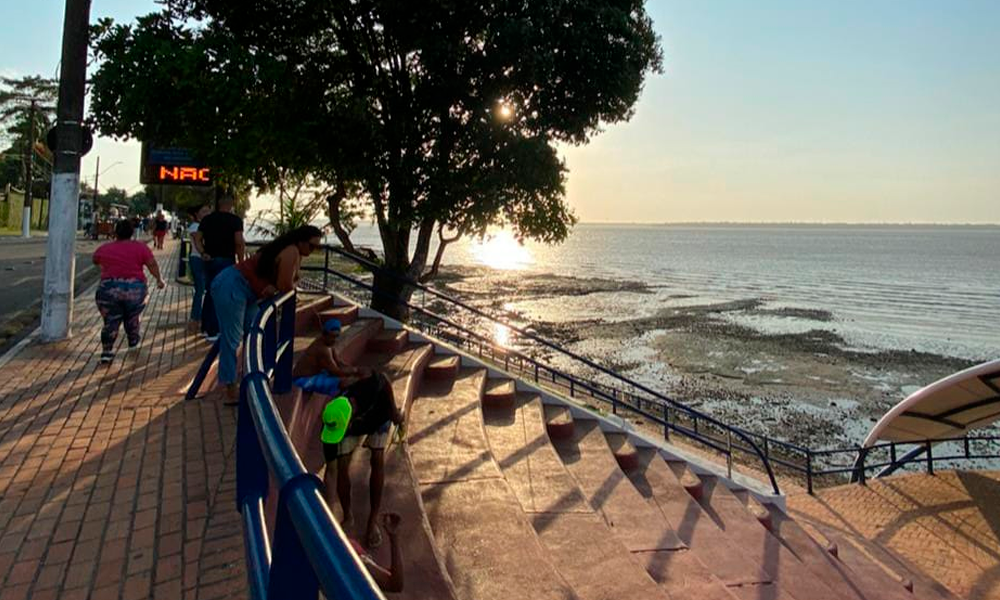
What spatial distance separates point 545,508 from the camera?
16.6 ft

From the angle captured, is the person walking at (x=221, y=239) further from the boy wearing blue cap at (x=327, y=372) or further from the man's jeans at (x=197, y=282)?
the boy wearing blue cap at (x=327, y=372)

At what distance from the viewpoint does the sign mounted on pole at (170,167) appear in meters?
10.0

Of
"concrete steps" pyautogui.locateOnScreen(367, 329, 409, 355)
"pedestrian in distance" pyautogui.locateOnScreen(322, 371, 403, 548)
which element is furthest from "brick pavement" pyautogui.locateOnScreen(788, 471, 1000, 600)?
"pedestrian in distance" pyautogui.locateOnScreen(322, 371, 403, 548)

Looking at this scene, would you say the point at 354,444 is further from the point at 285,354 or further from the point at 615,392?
the point at 615,392

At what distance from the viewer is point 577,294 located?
58.4m

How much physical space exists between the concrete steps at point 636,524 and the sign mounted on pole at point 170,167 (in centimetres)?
792

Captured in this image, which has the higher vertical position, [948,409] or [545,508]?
[545,508]

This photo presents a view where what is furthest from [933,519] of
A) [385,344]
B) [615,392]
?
[385,344]

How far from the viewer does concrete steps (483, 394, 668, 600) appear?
4.09 metres

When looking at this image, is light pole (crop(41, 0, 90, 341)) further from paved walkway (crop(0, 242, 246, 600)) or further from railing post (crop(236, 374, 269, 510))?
railing post (crop(236, 374, 269, 510))

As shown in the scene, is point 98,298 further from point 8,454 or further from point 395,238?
point 395,238

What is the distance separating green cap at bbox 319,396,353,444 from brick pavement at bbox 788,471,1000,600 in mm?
10511

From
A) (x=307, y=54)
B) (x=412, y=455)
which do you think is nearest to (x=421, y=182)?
(x=307, y=54)

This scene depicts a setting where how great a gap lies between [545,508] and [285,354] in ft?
8.50
